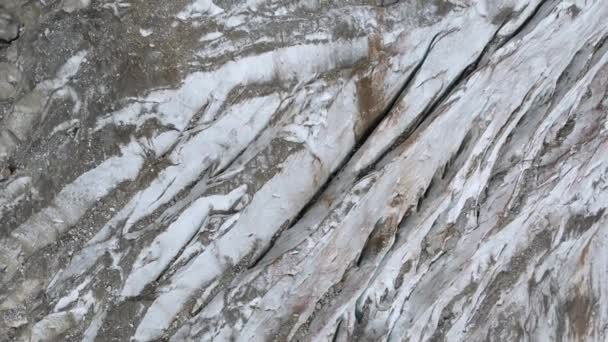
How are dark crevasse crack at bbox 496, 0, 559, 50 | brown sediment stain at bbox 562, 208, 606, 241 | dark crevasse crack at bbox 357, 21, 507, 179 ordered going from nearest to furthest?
dark crevasse crack at bbox 357, 21, 507, 179
dark crevasse crack at bbox 496, 0, 559, 50
brown sediment stain at bbox 562, 208, 606, 241

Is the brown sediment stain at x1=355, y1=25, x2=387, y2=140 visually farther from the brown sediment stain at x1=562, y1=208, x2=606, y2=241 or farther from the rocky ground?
the brown sediment stain at x1=562, y1=208, x2=606, y2=241

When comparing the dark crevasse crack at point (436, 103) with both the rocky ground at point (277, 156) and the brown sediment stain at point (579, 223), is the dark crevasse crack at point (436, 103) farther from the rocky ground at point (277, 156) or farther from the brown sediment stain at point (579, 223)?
the brown sediment stain at point (579, 223)

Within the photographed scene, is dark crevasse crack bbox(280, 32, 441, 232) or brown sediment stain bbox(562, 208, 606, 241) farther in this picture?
brown sediment stain bbox(562, 208, 606, 241)

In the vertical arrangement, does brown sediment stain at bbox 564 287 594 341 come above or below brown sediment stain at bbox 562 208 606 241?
below

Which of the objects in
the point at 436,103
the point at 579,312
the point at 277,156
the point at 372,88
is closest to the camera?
the point at 277,156

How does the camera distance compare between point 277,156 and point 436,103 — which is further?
point 436,103

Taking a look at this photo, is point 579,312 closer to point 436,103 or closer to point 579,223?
point 579,223

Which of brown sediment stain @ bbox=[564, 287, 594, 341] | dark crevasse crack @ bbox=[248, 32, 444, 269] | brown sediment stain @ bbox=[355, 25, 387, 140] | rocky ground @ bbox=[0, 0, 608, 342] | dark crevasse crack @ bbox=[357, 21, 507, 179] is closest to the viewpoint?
rocky ground @ bbox=[0, 0, 608, 342]

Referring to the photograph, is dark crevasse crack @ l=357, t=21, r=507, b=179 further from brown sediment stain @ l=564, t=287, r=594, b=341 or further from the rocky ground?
brown sediment stain @ l=564, t=287, r=594, b=341

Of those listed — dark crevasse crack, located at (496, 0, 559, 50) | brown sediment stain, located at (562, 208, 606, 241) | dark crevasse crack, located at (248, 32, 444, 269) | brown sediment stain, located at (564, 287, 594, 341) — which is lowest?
brown sediment stain, located at (564, 287, 594, 341)

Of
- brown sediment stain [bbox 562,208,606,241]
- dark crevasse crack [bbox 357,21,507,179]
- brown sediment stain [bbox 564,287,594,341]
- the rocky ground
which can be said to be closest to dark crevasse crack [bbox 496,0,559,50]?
the rocky ground

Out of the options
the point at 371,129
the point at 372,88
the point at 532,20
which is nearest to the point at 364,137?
the point at 371,129
